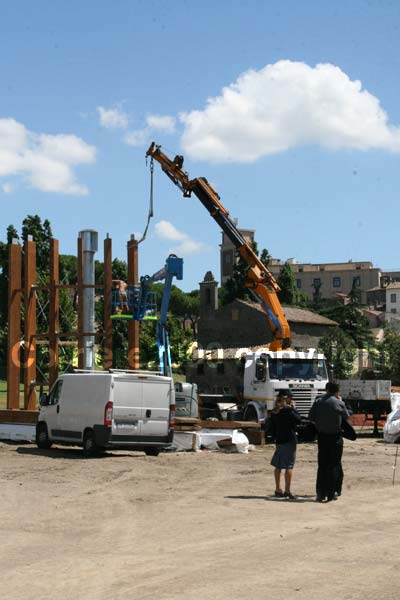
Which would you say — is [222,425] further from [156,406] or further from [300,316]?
[300,316]

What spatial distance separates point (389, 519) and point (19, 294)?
2146 centimetres

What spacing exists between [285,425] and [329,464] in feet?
3.39

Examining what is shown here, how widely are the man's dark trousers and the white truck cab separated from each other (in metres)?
13.3

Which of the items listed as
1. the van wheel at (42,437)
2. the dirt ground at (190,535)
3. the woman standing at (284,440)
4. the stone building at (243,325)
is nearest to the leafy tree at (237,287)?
the stone building at (243,325)

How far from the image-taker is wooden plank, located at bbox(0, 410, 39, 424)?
2581 cm

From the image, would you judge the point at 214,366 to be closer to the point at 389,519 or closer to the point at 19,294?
the point at 19,294

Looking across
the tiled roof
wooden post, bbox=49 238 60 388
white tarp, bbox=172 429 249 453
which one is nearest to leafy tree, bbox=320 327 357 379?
the tiled roof

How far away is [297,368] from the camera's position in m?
28.0

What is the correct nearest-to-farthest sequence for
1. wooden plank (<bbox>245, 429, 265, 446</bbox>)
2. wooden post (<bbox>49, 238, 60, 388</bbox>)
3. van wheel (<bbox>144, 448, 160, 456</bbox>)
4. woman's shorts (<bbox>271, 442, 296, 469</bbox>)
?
woman's shorts (<bbox>271, 442, 296, 469</bbox>), van wheel (<bbox>144, 448, 160, 456</bbox>), wooden plank (<bbox>245, 429, 265, 446</bbox>), wooden post (<bbox>49, 238, 60, 388</bbox>)

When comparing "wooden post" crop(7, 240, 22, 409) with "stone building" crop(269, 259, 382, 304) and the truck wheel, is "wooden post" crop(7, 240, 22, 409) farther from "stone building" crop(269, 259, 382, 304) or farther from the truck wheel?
"stone building" crop(269, 259, 382, 304)

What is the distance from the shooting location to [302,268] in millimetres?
170750

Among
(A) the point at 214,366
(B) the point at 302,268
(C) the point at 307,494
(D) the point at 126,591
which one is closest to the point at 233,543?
(D) the point at 126,591

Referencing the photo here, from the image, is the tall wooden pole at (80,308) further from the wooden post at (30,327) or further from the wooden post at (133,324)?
the wooden post at (133,324)

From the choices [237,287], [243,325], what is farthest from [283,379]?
[237,287]
